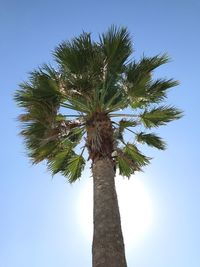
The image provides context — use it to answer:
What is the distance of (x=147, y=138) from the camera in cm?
1262

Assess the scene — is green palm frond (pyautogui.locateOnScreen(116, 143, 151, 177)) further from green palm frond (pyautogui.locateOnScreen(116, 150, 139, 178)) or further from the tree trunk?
the tree trunk

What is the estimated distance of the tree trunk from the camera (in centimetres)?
720

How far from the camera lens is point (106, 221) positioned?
308 inches

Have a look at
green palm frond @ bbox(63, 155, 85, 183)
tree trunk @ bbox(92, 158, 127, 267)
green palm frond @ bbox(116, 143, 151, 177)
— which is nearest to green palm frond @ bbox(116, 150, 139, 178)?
green palm frond @ bbox(116, 143, 151, 177)

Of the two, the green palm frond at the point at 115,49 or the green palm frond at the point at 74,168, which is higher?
the green palm frond at the point at 115,49

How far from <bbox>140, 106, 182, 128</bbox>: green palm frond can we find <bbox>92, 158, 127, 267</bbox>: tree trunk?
3.12m

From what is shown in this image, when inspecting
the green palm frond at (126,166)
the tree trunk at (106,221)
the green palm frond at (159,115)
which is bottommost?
the tree trunk at (106,221)

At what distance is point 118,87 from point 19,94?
2792 millimetres

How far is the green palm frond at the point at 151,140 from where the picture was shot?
41.2ft

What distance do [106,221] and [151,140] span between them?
17.3ft

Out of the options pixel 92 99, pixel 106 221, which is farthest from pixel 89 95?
pixel 106 221

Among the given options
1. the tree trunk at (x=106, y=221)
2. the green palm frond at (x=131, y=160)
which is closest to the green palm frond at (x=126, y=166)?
the green palm frond at (x=131, y=160)

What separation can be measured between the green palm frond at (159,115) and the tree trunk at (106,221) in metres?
3.12

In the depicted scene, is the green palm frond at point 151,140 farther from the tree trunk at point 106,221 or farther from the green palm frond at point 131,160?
the tree trunk at point 106,221
